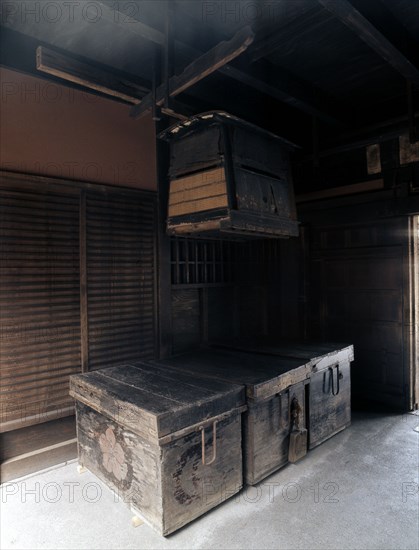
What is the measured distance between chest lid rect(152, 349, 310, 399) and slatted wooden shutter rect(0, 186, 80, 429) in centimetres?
88

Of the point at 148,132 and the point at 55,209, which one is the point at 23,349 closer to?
the point at 55,209

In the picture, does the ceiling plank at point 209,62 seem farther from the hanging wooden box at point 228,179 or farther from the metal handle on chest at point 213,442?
the metal handle on chest at point 213,442

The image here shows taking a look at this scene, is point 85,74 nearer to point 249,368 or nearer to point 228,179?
point 228,179

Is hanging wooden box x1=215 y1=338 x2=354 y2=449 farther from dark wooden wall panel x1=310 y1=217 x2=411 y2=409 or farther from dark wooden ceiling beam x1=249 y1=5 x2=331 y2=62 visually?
dark wooden ceiling beam x1=249 y1=5 x2=331 y2=62

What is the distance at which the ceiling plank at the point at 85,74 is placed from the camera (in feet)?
8.02

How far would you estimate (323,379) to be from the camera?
128 inches

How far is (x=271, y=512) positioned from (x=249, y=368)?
991mm

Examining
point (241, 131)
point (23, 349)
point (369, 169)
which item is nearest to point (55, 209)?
point (23, 349)

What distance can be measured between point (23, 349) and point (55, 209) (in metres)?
1.16

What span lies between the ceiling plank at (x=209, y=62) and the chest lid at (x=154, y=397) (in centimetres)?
209

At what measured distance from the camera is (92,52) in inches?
123
